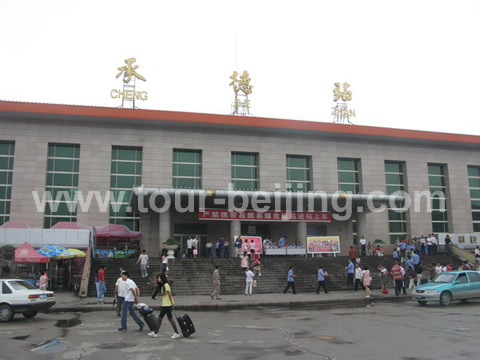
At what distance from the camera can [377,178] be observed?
1529 inches

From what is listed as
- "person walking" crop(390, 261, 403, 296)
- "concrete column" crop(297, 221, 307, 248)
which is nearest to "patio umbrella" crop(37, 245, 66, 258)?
"person walking" crop(390, 261, 403, 296)

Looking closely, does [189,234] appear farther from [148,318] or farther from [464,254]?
[148,318]

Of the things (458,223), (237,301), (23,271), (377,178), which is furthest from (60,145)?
(458,223)

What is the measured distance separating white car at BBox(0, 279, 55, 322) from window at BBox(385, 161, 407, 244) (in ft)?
101

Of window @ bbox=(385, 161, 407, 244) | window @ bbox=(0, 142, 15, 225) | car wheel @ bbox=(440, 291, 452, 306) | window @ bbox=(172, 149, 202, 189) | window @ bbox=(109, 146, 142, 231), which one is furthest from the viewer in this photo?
window @ bbox=(385, 161, 407, 244)

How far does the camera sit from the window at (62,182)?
3306 cm

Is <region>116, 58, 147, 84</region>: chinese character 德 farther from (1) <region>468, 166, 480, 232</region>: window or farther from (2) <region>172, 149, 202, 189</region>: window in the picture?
(1) <region>468, 166, 480, 232</region>: window

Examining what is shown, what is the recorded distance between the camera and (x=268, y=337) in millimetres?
10727

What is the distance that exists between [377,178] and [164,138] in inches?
716

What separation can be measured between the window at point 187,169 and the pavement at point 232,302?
48.7ft

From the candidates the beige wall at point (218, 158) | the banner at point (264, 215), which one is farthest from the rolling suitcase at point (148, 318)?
the beige wall at point (218, 158)

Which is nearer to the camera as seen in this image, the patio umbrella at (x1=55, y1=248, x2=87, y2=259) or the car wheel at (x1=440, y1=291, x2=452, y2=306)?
the car wheel at (x1=440, y1=291, x2=452, y2=306)

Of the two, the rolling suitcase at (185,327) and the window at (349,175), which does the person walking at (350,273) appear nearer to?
the rolling suitcase at (185,327)

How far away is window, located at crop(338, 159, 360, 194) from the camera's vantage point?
38469 millimetres
